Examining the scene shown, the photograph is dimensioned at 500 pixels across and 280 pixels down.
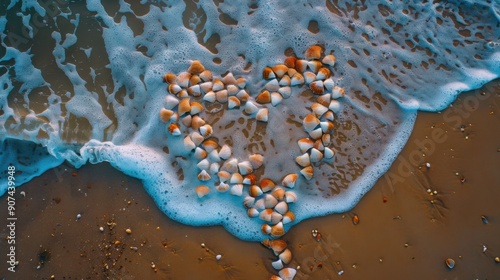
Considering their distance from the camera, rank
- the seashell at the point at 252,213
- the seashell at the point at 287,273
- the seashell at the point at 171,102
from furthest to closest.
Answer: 1. the seashell at the point at 171,102
2. the seashell at the point at 252,213
3. the seashell at the point at 287,273

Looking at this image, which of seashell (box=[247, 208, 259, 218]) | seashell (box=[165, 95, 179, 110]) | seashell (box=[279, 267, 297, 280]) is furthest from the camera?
seashell (box=[165, 95, 179, 110])

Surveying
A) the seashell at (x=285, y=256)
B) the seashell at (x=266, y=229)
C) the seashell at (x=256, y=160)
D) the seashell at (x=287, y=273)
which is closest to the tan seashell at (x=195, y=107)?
the seashell at (x=256, y=160)

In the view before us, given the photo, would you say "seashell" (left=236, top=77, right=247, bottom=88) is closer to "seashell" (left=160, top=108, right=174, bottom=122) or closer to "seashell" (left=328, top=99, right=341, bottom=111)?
"seashell" (left=160, top=108, right=174, bottom=122)

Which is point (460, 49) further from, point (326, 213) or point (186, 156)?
point (186, 156)

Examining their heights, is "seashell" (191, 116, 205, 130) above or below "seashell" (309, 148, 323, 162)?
below

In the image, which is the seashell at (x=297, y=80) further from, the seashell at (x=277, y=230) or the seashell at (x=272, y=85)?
the seashell at (x=277, y=230)

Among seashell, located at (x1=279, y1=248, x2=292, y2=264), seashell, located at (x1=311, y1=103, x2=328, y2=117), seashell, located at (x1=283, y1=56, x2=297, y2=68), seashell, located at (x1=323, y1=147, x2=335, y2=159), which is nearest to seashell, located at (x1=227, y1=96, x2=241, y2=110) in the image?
seashell, located at (x1=283, y1=56, x2=297, y2=68)

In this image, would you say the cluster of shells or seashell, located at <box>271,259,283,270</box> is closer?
seashell, located at <box>271,259,283,270</box>
